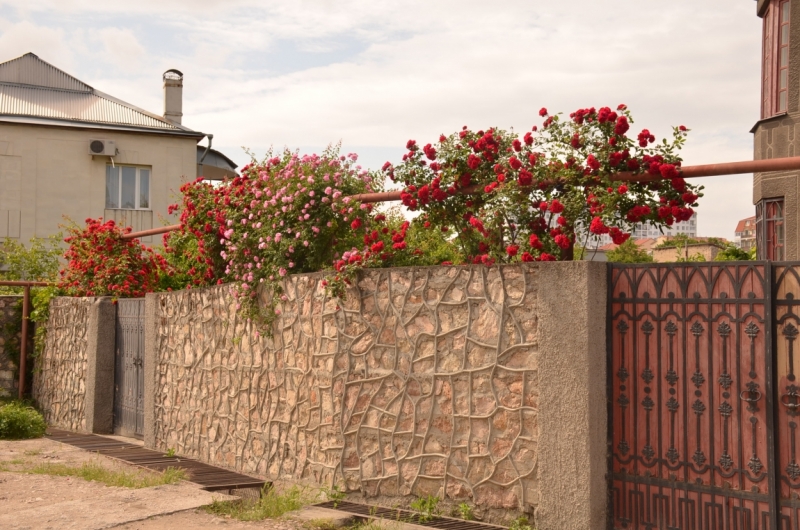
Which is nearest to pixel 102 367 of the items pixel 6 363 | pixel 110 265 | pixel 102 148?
pixel 110 265

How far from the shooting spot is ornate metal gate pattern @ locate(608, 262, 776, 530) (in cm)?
493

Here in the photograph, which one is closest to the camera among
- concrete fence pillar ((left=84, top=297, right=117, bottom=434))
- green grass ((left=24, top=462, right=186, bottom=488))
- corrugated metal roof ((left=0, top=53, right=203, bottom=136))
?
green grass ((left=24, top=462, right=186, bottom=488))

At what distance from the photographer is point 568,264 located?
558 cm

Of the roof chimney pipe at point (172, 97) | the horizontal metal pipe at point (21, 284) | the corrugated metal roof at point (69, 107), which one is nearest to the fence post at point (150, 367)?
the horizontal metal pipe at point (21, 284)

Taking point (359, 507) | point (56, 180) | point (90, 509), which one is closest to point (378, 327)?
point (359, 507)

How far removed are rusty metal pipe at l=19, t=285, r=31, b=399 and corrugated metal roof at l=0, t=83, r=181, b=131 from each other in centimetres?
986

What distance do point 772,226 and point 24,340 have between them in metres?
12.5

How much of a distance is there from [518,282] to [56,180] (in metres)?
20.1

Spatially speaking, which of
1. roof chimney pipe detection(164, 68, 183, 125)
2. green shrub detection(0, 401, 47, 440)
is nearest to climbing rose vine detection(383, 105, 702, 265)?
green shrub detection(0, 401, 47, 440)

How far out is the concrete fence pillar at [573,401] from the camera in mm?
5422

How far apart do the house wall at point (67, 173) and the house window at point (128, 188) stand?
19 centimetres

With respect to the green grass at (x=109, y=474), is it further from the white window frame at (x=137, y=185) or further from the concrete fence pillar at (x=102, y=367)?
the white window frame at (x=137, y=185)

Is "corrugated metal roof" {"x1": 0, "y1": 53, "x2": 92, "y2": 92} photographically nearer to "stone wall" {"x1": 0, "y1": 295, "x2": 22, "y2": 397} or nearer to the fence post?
"stone wall" {"x1": 0, "y1": 295, "x2": 22, "y2": 397}

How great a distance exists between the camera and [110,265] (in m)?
12.9
